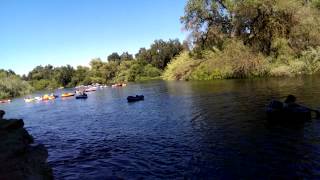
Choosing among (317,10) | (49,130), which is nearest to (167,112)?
(49,130)

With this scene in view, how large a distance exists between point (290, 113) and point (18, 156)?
16.1m

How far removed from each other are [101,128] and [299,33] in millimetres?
51072

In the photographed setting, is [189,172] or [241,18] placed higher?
[241,18]

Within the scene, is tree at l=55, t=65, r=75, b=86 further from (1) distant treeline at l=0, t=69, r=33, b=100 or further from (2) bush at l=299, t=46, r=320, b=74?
(2) bush at l=299, t=46, r=320, b=74

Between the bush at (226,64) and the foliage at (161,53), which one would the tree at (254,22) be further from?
the foliage at (161,53)

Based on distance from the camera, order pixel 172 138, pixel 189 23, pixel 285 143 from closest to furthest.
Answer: pixel 285 143 → pixel 172 138 → pixel 189 23

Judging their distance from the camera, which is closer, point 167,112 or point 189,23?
point 167,112

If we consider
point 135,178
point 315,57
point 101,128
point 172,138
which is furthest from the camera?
point 315,57

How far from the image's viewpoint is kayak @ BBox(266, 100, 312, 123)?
23.0 metres

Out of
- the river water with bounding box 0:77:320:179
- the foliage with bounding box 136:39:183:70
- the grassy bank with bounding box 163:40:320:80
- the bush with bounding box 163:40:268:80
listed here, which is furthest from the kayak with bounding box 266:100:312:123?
the foliage with bounding box 136:39:183:70

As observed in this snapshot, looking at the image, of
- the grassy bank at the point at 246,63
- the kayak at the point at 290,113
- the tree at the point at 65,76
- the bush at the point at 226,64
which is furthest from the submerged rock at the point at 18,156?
the tree at the point at 65,76

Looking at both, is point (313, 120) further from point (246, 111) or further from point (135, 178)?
point (135, 178)

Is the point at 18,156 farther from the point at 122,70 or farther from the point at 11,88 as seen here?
the point at 122,70

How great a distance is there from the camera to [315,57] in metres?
64.8
